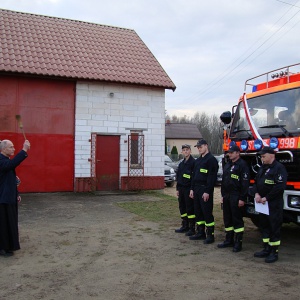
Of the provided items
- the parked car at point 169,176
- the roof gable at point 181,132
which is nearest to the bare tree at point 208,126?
the roof gable at point 181,132

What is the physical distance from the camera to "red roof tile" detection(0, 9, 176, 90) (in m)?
13.8

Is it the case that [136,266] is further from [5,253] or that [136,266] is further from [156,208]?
[156,208]

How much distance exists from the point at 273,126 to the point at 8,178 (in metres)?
4.57

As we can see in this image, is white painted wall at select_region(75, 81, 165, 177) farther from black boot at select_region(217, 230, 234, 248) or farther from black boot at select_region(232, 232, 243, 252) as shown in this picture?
black boot at select_region(232, 232, 243, 252)

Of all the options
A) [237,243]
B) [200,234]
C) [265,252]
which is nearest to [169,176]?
[200,234]

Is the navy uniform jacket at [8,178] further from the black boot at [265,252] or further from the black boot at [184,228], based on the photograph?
the black boot at [265,252]

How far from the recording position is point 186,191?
775cm

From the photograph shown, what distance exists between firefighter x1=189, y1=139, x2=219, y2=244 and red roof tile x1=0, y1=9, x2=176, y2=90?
26.5ft

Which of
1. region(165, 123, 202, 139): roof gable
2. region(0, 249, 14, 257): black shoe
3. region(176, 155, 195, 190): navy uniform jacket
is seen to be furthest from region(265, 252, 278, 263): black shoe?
region(165, 123, 202, 139): roof gable

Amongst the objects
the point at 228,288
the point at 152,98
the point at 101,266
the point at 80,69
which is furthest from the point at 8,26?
the point at 228,288

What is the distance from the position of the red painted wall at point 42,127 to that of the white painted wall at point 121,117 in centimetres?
36

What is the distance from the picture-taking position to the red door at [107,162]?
571 inches

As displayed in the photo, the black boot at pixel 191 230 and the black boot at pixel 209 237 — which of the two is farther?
the black boot at pixel 191 230

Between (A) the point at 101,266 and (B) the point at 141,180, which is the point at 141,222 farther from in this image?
(B) the point at 141,180
